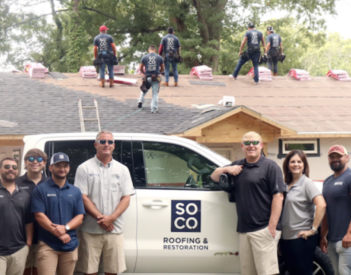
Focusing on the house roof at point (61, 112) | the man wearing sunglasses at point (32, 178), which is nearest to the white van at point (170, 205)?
the man wearing sunglasses at point (32, 178)

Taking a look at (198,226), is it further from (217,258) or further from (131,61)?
(131,61)

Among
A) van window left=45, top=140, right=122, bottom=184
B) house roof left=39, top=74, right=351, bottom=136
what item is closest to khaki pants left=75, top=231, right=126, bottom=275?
van window left=45, top=140, right=122, bottom=184

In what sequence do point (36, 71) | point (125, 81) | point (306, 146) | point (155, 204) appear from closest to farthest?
point (155, 204) < point (306, 146) < point (36, 71) < point (125, 81)

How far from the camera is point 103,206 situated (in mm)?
4523

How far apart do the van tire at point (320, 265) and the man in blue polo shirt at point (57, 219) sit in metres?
2.16

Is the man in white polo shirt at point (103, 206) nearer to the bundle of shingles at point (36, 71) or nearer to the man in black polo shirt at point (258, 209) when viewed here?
the man in black polo shirt at point (258, 209)

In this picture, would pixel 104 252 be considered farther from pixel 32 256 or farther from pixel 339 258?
pixel 339 258

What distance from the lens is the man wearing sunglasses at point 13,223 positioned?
14.0 feet

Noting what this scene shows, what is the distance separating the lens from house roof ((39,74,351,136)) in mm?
12531

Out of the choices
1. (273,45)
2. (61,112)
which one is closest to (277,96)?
(273,45)

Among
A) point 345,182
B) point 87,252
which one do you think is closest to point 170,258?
point 87,252

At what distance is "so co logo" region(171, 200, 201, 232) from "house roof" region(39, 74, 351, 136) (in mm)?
7602

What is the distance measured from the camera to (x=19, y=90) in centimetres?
1293

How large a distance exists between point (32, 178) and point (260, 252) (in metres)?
2.28
